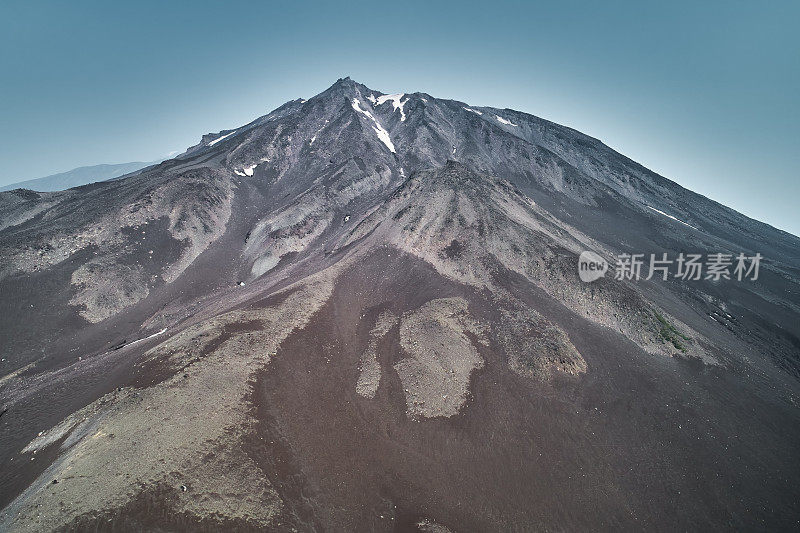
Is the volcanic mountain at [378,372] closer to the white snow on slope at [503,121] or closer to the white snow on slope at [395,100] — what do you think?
the white snow on slope at [395,100]

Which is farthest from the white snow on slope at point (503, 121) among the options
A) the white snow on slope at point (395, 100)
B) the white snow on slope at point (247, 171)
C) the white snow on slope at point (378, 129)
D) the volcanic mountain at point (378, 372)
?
the white snow on slope at point (247, 171)

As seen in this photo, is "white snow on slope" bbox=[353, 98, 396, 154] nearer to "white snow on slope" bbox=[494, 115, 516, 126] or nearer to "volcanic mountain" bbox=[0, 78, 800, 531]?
"volcanic mountain" bbox=[0, 78, 800, 531]

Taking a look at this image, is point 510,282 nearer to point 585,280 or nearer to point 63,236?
point 585,280

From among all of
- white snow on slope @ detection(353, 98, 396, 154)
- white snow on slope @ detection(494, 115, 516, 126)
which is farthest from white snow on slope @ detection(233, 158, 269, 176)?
white snow on slope @ detection(494, 115, 516, 126)

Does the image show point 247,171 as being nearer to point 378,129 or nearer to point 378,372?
point 378,129

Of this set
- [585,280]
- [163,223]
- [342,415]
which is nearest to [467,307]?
[585,280]

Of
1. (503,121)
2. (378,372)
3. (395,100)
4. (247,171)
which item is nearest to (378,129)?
Result: (395,100)
